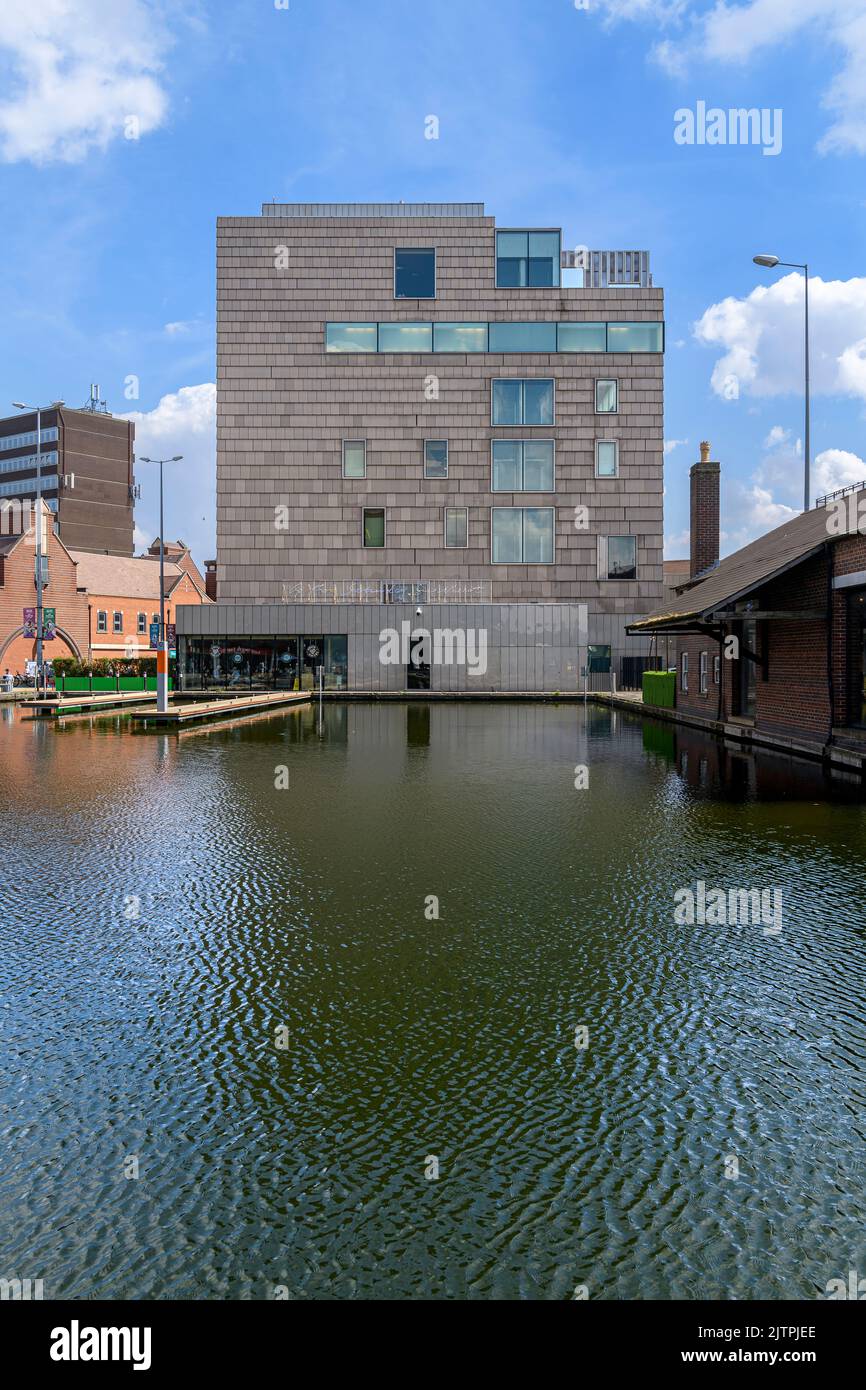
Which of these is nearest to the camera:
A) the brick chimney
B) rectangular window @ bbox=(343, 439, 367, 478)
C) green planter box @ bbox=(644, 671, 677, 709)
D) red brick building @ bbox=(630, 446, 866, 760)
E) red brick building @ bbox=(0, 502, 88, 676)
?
red brick building @ bbox=(630, 446, 866, 760)

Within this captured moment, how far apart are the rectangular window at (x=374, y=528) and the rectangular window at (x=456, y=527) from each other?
4148 millimetres

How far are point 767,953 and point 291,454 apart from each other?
54223 millimetres

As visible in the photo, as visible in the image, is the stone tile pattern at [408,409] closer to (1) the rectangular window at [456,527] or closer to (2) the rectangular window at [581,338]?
(1) the rectangular window at [456,527]

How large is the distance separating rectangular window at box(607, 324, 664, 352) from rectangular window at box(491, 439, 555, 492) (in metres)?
7.55

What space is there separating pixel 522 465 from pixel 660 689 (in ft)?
82.4

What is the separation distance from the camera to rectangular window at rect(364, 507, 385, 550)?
5712 centimetres

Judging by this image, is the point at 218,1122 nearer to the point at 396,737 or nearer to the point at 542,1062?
the point at 542,1062

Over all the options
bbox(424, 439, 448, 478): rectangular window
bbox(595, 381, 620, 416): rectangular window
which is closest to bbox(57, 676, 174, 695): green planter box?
bbox(424, 439, 448, 478): rectangular window

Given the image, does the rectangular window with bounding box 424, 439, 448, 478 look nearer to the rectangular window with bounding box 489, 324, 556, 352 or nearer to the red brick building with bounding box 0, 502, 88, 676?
the rectangular window with bounding box 489, 324, 556, 352

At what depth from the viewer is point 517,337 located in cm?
5681

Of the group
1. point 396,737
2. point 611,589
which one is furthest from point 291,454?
point 396,737

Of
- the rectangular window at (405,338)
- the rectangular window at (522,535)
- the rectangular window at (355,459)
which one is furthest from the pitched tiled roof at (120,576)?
the rectangular window at (522,535)

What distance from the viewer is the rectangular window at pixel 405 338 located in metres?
56.9

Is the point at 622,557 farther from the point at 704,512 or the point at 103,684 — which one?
the point at 103,684
